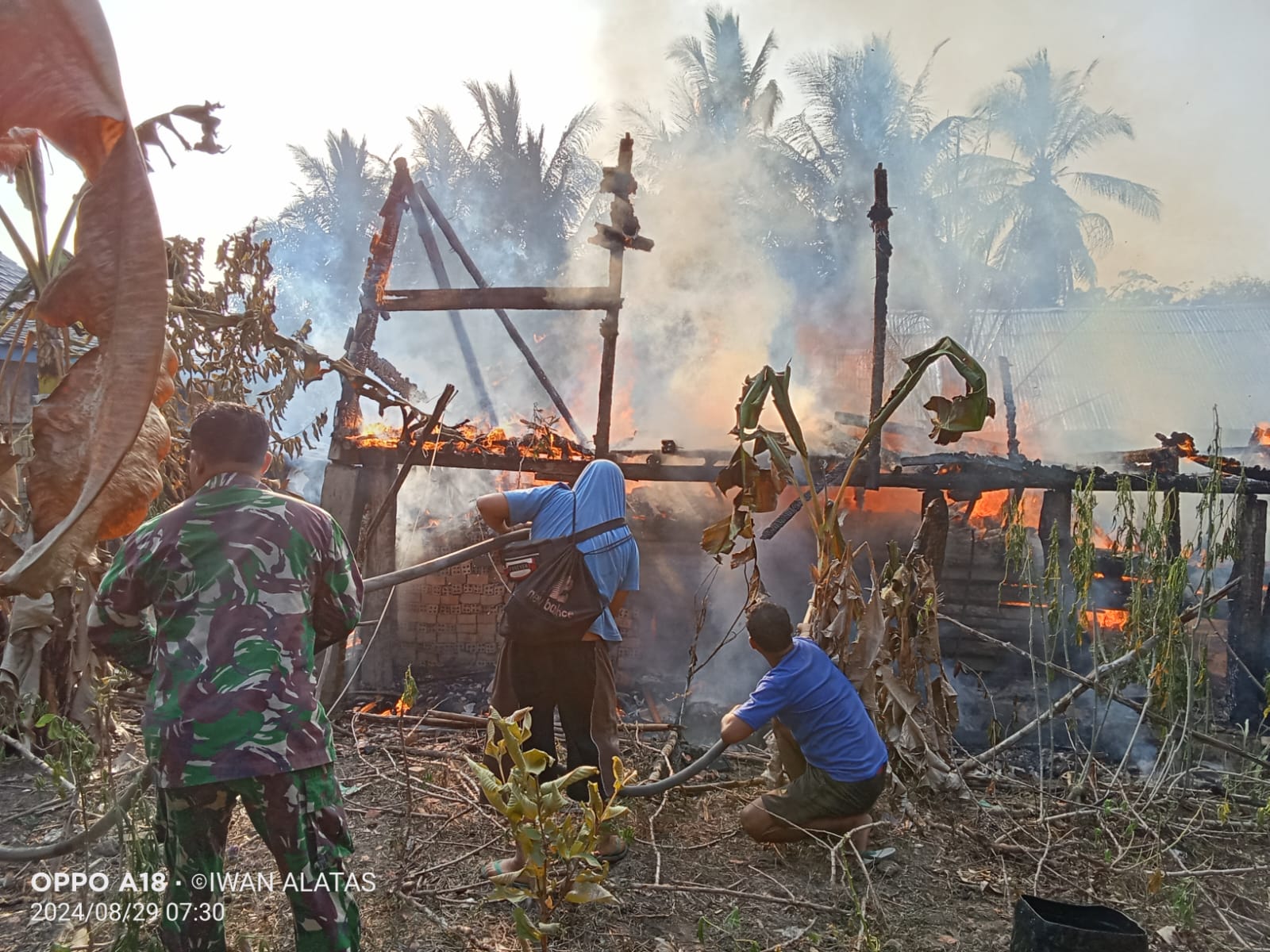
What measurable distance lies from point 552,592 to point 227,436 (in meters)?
2.01

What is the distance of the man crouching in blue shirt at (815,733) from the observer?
4.18 metres

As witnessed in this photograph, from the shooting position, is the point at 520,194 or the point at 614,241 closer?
the point at 614,241

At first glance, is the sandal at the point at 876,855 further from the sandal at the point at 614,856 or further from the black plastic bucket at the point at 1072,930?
the sandal at the point at 614,856

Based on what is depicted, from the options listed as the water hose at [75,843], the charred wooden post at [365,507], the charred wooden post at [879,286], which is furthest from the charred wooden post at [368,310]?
the water hose at [75,843]

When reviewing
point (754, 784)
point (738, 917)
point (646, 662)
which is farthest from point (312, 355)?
point (646, 662)

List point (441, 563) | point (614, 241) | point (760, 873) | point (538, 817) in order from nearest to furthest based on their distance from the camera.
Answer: point (538, 817), point (441, 563), point (760, 873), point (614, 241)

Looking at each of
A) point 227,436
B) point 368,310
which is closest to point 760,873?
point 227,436

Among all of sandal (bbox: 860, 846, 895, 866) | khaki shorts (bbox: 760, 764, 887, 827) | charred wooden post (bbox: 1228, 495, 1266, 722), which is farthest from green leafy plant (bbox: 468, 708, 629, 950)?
charred wooden post (bbox: 1228, 495, 1266, 722)

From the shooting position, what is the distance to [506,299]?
756cm

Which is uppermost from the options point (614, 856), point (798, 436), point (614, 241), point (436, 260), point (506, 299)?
point (436, 260)

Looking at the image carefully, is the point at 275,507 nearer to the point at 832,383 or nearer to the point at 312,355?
the point at 312,355

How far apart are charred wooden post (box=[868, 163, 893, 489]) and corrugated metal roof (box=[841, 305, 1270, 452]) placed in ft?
42.7

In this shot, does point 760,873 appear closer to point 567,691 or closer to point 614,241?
point 567,691

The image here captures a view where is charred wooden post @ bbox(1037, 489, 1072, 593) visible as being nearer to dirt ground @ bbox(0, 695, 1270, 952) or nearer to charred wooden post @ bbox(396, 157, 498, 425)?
dirt ground @ bbox(0, 695, 1270, 952)
